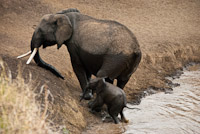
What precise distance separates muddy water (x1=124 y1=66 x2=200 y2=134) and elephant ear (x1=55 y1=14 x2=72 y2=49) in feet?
7.52

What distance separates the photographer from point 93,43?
25.9ft

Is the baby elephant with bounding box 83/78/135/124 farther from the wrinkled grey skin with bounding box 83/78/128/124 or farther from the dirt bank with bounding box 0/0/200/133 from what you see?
the dirt bank with bounding box 0/0/200/133

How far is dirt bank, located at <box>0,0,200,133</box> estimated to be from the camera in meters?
7.83

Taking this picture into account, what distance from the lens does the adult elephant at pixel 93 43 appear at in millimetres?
7707

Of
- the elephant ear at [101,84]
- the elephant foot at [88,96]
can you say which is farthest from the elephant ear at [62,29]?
the elephant ear at [101,84]

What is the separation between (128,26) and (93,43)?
7.12 metres

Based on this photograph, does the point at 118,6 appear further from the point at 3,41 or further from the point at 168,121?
the point at 168,121

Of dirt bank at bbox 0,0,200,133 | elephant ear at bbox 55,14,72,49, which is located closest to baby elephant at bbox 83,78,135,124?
dirt bank at bbox 0,0,200,133

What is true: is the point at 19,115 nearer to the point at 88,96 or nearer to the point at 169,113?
the point at 88,96

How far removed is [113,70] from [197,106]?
8.80 feet

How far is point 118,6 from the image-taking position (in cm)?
1680

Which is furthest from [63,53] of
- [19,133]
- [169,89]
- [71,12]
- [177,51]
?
[19,133]

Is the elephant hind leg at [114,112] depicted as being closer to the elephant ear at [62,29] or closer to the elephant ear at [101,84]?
the elephant ear at [101,84]

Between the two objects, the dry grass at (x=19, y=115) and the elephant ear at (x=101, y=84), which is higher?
the dry grass at (x=19, y=115)
